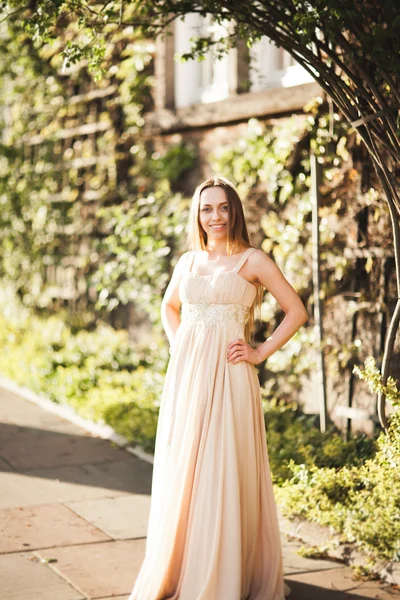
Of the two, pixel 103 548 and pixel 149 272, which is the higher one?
pixel 149 272

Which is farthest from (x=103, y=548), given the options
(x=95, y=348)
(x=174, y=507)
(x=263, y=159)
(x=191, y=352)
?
(x=95, y=348)

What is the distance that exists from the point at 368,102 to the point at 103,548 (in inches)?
111

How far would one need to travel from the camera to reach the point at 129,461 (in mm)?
6523

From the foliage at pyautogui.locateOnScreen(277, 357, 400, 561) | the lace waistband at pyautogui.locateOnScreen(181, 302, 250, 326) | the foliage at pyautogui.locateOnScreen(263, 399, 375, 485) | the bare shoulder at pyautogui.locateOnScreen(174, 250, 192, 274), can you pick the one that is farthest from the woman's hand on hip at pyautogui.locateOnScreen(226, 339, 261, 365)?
the foliage at pyautogui.locateOnScreen(263, 399, 375, 485)

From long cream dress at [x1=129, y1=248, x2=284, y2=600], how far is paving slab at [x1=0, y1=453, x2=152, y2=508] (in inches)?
71.6

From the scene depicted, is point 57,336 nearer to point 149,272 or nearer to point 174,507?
point 149,272

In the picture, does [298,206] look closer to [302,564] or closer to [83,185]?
[302,564]

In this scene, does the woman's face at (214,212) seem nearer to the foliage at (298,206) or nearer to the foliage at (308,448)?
the foliage at (308,448)

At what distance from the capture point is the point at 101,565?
448cm

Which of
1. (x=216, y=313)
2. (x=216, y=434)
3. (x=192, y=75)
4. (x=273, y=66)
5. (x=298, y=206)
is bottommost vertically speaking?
(x=216, y=434)

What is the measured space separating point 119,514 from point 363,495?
5.47 feet

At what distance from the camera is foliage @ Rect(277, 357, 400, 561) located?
4.18 meters

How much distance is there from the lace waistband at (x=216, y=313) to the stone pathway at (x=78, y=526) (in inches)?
55.2

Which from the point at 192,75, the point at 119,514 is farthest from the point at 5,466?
the point at 192,75
